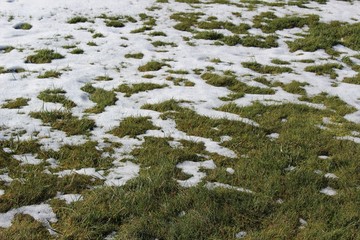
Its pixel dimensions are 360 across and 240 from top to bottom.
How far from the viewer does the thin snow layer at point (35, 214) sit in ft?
15.4

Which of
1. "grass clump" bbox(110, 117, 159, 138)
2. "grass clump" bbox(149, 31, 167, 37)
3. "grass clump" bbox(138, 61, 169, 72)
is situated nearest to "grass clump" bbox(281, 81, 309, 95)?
"grass clump" bbox(138, 61, 169, 72)

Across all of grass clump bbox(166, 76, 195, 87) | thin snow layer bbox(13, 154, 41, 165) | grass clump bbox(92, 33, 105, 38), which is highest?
grass clump bbox(92, 33, 105, 38)

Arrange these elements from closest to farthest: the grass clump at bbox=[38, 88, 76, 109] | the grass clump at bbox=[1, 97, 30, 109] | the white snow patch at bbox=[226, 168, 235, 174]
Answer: the white snow patch at bbox=[226, 168, 235, 174]
the grass clump at bbox=[1, 97, 30, 109]
the grass clump at bbox=[38, 88, 76, 109]

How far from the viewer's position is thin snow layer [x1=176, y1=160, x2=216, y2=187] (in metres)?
5.62

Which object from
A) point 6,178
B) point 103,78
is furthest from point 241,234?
point 103,78

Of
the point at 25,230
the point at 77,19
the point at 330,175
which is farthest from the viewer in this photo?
the point at 77,19

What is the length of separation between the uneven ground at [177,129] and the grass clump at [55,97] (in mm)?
41

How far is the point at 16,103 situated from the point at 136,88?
8.99ft

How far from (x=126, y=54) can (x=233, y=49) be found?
359 centimetres

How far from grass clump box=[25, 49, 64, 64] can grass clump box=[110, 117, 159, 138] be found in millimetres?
4439

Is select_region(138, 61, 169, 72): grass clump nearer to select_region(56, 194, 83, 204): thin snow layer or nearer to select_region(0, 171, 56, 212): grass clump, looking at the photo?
select_region(0, 171, 56, 212): grass clump

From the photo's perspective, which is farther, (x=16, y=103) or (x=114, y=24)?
(x=114, y=24)

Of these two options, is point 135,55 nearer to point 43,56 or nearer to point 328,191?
point 43,56

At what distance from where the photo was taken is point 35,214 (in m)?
4.85
